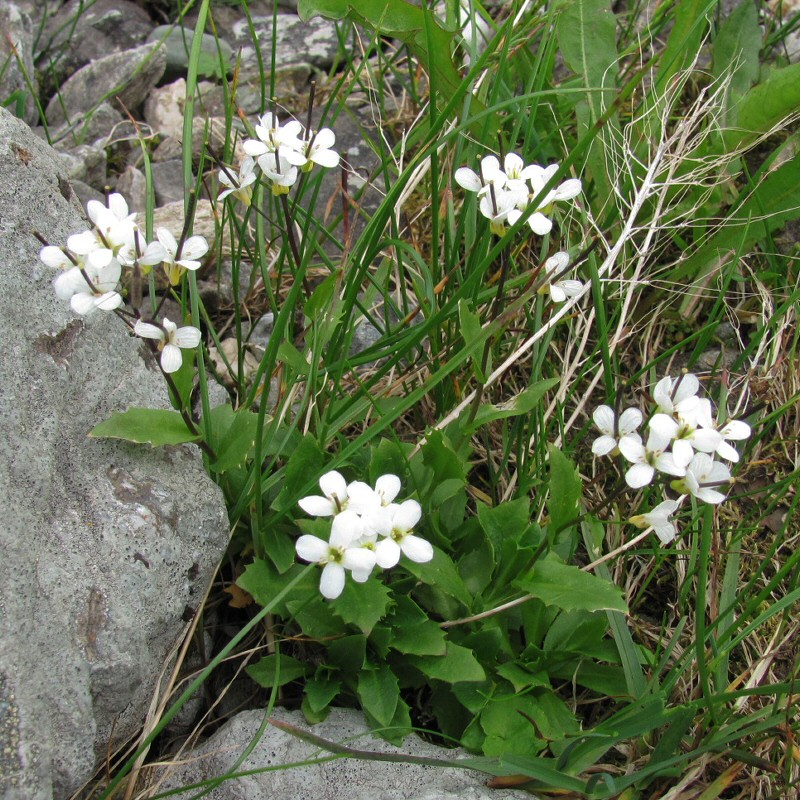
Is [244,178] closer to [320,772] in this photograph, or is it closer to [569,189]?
[569,189]

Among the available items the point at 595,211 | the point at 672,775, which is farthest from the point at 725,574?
the point at 595,211

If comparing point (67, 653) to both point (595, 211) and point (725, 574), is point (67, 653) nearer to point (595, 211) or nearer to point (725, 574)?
point (725, 574)

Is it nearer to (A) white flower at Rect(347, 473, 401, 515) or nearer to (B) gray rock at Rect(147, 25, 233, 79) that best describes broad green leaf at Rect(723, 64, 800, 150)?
(A) white flower at Rect(347, 473, 401, 515)

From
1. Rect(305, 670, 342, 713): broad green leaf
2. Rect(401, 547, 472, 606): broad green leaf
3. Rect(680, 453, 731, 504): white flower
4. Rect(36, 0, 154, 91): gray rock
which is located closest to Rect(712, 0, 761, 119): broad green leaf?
Rect(680, 453, 731, 504): white flower

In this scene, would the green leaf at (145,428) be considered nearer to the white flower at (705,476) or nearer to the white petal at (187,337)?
the white petal at (187,337)

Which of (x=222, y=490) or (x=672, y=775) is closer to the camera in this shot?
(x=672, y=775)
